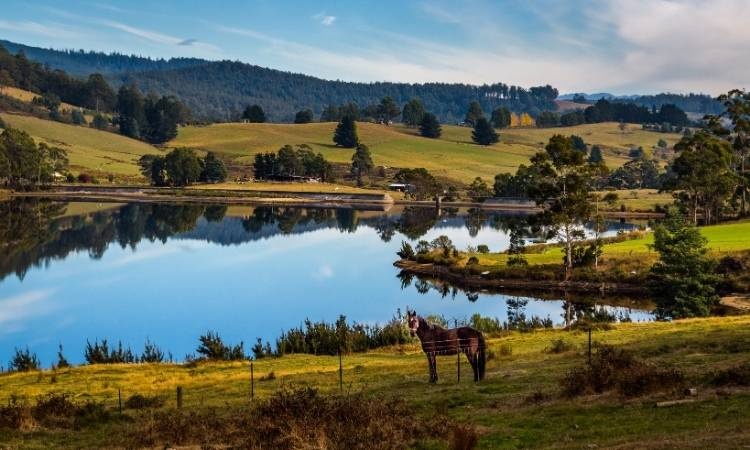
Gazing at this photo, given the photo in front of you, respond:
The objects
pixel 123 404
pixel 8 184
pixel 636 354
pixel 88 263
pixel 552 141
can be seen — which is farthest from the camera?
pixel 8 184

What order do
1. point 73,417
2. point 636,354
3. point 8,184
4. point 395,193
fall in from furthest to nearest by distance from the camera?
point 395,193 < point 8,184 < point 636,354 < point 73,417

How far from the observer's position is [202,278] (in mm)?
74562

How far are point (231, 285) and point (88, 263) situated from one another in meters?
21.8

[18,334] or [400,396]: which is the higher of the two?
[400,396]

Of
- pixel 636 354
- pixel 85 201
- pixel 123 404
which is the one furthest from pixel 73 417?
pixel 85 201

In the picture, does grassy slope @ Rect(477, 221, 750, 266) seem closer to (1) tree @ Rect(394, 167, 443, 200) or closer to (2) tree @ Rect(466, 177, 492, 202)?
(2) tree @ Rect(466, 177, 492, 202)

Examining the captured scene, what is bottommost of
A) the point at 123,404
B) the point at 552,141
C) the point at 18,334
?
the point at 18,334

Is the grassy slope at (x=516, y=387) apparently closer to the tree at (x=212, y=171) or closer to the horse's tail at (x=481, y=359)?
the horse's tail at (x=481, y=359)

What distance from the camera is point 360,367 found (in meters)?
28.8

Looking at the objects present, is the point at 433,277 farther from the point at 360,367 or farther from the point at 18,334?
the point at 360,367

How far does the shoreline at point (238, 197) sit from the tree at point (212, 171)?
59.9 ft

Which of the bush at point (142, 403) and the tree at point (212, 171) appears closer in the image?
the bush at point (142, 403)

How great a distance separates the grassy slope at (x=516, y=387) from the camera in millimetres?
15070

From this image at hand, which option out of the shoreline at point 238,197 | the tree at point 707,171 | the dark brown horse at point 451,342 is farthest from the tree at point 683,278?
the shoreline at point 238,197
